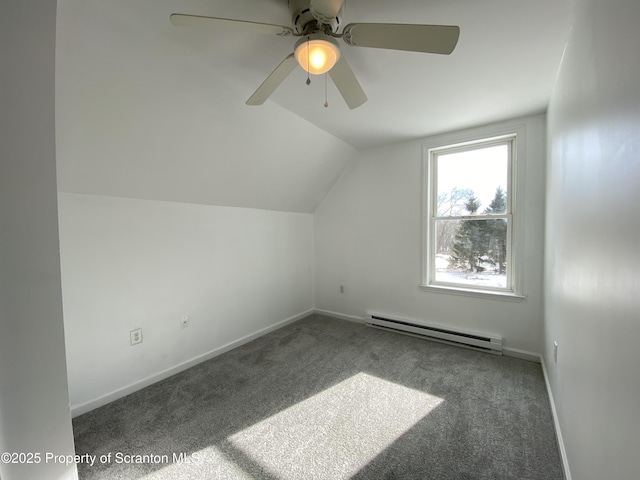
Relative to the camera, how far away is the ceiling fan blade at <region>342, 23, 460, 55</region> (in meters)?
1.08

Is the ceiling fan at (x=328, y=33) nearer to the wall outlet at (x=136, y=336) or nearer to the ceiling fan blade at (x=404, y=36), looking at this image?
the ceiling fan blade at (x=404, y=36)

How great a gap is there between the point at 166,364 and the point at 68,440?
1.49 meters

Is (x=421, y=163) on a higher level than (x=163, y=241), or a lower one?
higher

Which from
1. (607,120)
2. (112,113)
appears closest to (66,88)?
(112,113)

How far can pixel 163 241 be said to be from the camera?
233 centimetres

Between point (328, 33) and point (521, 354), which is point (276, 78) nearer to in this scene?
point (328, 33)

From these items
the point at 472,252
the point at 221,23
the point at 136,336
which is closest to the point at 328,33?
the point at 221,23

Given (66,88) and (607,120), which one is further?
(66,88)

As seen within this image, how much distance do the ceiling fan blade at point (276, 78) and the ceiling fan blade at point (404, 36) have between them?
309 mm

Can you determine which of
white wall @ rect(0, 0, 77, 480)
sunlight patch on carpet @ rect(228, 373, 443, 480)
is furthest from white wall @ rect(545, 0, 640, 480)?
white wall @ rect(0, 0, 77, 480)

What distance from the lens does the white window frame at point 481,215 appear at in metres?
2.61

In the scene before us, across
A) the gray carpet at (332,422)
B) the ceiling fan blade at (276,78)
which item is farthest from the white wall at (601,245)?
the ceiling fan blade at (276,78)

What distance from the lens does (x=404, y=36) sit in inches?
44.7

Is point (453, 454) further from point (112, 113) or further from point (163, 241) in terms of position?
point (112, 113)
